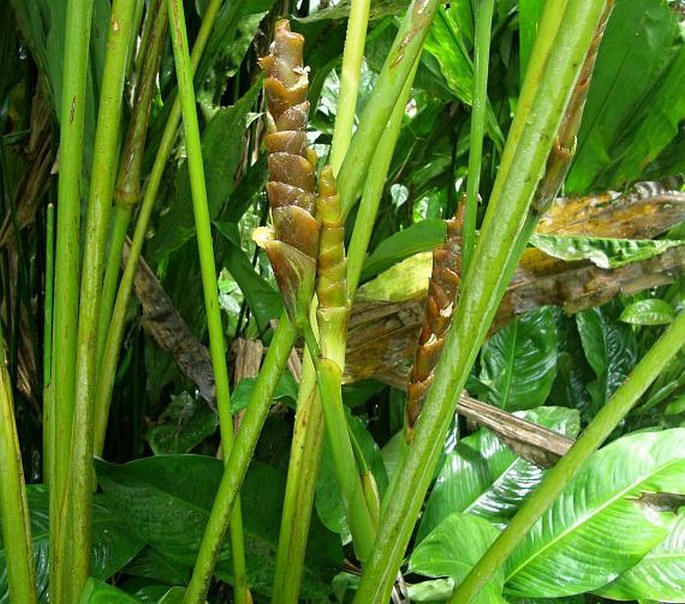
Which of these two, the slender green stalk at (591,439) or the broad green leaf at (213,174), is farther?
the broad green leaf at (213,174)

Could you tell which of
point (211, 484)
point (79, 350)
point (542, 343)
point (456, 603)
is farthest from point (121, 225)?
point (542, 343)

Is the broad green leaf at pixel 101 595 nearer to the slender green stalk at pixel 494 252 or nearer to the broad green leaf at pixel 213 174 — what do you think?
the slender green stalk at pixel 494 252

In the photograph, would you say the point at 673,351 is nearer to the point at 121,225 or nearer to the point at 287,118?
the point at 287,118

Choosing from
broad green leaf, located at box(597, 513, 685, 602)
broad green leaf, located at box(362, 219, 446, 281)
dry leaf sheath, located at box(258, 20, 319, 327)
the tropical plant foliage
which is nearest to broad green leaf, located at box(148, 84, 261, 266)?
the tropical plant foliage

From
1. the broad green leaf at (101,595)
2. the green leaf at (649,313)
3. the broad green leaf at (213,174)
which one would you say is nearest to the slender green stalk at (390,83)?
the broad green leaf at (101,595)

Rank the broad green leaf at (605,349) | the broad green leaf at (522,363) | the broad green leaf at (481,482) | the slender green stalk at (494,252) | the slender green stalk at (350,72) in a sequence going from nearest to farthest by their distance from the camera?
1. the slender green stalk at (494,252)
2. the slender green stalk at (350,72)
3. the broad green leaf at (481,482)
4. the broad green leaf at (522,363)
5. the broad green leaf at (605,349)

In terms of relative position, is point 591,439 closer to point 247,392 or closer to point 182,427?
point 247,392
